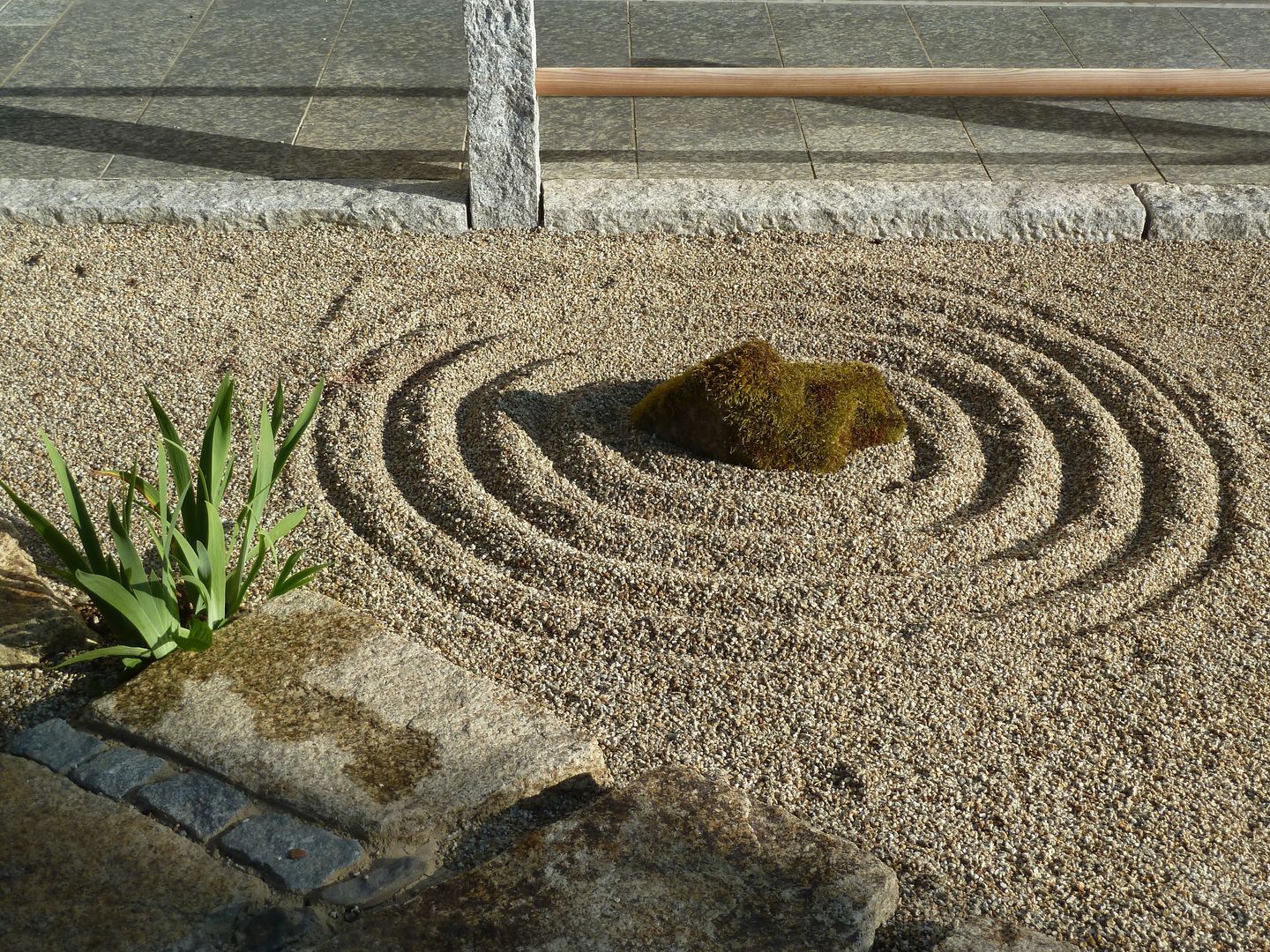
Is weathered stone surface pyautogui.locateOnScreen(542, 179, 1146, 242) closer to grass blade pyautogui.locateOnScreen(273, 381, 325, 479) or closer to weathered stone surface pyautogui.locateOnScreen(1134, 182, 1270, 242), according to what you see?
weathered stone surface pyautogui.locateOnScreen(1134, 182, 1270, 242)

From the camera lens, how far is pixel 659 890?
2139mm

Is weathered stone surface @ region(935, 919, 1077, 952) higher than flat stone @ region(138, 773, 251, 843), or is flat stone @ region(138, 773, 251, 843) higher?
flat stone @ region(138, 773, 251, 843)

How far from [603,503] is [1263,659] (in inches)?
65.0

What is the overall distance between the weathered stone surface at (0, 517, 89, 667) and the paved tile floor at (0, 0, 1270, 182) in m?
2.42

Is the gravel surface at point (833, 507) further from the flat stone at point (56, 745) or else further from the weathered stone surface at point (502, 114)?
the flat stone at point (56, 745)

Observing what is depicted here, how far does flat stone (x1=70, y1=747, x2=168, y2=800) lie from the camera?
7.87ft

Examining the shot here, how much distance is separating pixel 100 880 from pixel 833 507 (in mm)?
1981

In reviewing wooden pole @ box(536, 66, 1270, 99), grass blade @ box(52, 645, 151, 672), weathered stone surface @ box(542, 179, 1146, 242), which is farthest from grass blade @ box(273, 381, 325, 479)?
wooden pole @ box(536, 66, 1270, 99)

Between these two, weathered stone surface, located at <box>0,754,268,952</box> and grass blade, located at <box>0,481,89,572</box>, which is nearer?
weathered stone surface, located at <box>0,754,268,952</box>

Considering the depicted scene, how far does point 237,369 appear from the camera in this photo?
387 cm

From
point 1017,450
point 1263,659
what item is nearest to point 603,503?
point 1017,450

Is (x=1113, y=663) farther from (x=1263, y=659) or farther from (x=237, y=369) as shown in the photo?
(x=237, y=369)

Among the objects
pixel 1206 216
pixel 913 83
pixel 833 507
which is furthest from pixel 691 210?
pixel 1206 216

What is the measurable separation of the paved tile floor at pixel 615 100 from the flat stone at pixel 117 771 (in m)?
2.94
